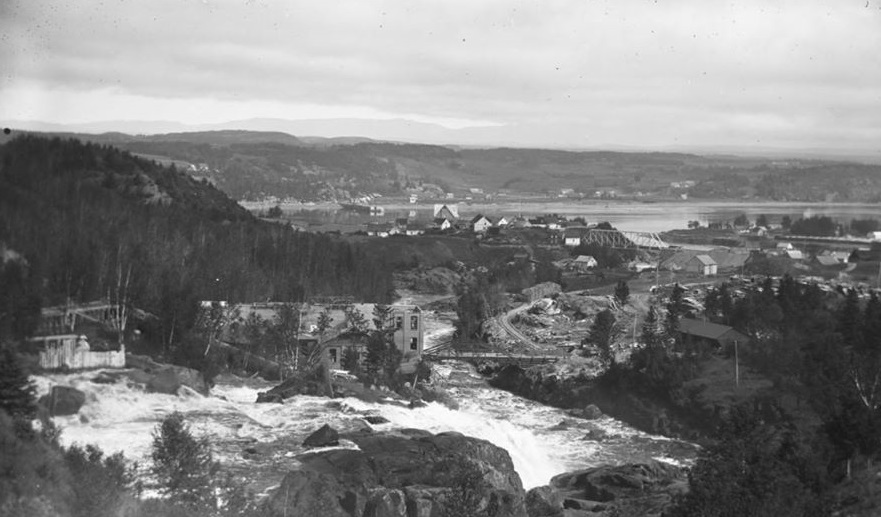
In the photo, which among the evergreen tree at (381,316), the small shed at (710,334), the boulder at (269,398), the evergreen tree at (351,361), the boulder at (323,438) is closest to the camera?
the boulder at (323,438)

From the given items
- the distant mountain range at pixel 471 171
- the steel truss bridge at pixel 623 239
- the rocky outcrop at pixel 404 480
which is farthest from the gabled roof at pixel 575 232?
the rocky outcrop at pixel 404 480

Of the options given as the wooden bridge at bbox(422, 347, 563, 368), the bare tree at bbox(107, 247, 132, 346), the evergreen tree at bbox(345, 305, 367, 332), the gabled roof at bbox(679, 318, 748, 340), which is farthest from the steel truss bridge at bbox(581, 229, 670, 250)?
the bare tree at bbox(107, 247, 132, 346)

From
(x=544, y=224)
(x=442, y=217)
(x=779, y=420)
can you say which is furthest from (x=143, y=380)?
(x=442, y=217)

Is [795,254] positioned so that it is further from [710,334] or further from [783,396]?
[783,396]

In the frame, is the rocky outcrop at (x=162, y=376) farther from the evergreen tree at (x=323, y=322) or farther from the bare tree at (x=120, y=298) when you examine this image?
the evergreen tree at (x=323, y=322)

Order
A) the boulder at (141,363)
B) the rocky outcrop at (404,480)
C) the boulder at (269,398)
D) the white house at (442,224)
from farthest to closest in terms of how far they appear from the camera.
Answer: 1. the white house at (442,224)
2. the boulder at (269,398)
3. the boulder at (141,363)
4. the rocky outcrop at (404,480)

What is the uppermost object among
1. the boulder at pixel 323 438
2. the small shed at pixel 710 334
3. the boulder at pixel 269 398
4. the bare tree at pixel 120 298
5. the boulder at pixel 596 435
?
the bare tree at pixel 120 298
